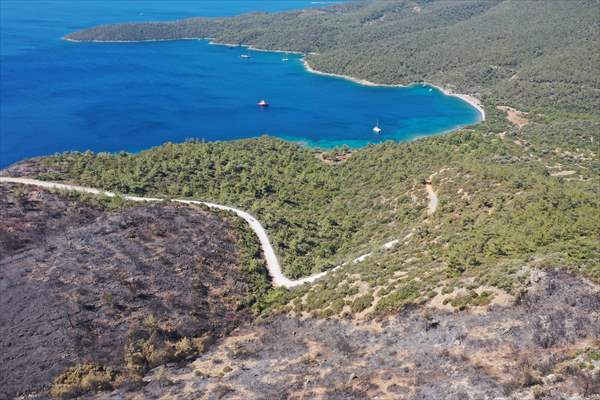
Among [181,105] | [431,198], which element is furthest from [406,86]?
→ [431,198]

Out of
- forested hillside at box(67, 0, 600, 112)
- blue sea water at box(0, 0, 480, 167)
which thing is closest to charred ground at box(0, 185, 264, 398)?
blue sea water at box(0, 0, 480, 167)

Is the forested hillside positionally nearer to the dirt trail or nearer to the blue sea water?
the blue sea water

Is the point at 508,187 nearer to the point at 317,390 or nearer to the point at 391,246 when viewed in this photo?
the point at 391,246

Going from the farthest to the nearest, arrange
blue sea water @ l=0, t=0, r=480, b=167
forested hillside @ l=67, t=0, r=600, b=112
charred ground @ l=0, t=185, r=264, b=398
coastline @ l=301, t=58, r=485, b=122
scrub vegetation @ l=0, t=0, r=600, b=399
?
coastline @ l=301, t=58, r=485, b=122 → forested hillside @ l=67, t=0, r=600, b=112 → blue sea water @ l=0, t=0, r=480, b=167 → charred ground @ l=0, t=185, r=264, b=398 → scrub vegetation @ l=0, t=0, r=600, b=399

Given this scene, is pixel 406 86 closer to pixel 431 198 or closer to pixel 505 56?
pixel 505 56

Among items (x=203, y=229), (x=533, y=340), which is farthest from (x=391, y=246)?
(x=533, y=340)

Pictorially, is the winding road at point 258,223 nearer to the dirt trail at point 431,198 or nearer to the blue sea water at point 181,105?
the dirt trail at point 431,198

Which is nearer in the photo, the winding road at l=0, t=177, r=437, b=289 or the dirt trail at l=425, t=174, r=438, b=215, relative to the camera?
the winding road at l=0, t=177, r=437, b=289

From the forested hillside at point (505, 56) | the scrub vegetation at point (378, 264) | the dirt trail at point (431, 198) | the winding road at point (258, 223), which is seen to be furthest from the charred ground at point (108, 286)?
the forested hillside at point (505, 56)

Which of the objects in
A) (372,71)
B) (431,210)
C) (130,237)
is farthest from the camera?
(372,71)
